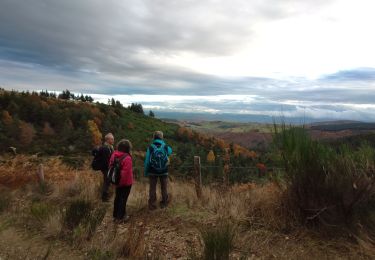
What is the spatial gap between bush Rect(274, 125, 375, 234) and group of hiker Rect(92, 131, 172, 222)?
99.1 inches

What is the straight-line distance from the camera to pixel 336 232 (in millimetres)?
5031

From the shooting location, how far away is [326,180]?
5.22 metres

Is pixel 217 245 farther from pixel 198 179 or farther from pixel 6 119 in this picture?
pixel 6 119

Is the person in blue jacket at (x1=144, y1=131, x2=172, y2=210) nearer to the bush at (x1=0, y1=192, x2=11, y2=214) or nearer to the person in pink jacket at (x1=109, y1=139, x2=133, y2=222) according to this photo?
the person in pink jacket at (x1=109, y1=139, x2=133, y2=222)

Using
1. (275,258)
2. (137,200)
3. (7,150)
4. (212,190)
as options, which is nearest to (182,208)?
(212,190)

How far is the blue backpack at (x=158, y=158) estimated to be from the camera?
7340 mm

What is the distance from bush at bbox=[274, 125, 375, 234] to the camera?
5047mm

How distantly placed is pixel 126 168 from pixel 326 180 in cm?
351

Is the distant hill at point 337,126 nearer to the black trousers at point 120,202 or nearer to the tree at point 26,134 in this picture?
the black trousers at point 120,202

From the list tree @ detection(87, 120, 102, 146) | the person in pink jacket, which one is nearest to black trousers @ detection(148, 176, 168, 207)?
the person in pink jacket

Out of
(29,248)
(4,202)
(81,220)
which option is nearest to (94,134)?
(4,202)

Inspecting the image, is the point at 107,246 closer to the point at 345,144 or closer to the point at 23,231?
the point at 23,231

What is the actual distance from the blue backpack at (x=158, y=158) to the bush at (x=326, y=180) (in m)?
2.43

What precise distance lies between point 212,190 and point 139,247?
2998mm
